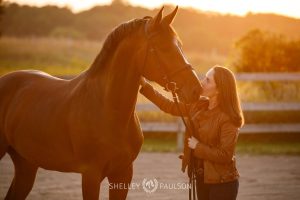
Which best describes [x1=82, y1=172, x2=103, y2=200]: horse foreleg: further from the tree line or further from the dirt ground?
the tree line

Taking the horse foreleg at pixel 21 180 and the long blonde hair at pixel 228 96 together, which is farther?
the horse foreleg at pixel 21 180

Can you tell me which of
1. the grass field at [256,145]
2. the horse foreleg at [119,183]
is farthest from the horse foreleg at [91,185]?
the grass field at [256,145]

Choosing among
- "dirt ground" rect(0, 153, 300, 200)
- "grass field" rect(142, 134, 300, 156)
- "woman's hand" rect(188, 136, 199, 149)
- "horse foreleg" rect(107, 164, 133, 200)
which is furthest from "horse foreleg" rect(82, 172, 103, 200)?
"grass field" rect(142, 134, 300, 156)

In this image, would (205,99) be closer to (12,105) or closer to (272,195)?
(12,105)

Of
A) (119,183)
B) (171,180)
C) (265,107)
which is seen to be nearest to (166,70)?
(119,183)

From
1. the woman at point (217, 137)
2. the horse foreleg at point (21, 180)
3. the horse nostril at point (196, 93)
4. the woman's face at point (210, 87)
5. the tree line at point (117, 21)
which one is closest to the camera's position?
the horse nostril at point (196, 93)

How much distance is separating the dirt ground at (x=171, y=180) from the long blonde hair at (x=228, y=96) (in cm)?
222

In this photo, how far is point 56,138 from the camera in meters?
3.80

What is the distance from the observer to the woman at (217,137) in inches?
143

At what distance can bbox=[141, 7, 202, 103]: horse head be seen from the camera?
3.27 meters

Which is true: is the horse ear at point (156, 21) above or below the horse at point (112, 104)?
above

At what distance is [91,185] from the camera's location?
3.46m

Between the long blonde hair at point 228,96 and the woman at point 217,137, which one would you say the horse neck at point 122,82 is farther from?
the long blonde hair at point 228,96

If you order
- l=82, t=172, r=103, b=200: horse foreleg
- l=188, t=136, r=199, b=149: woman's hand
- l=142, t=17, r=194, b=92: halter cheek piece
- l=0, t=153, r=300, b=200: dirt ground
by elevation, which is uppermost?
l=142, t=17, r=194, b=92: halter cheek piece
